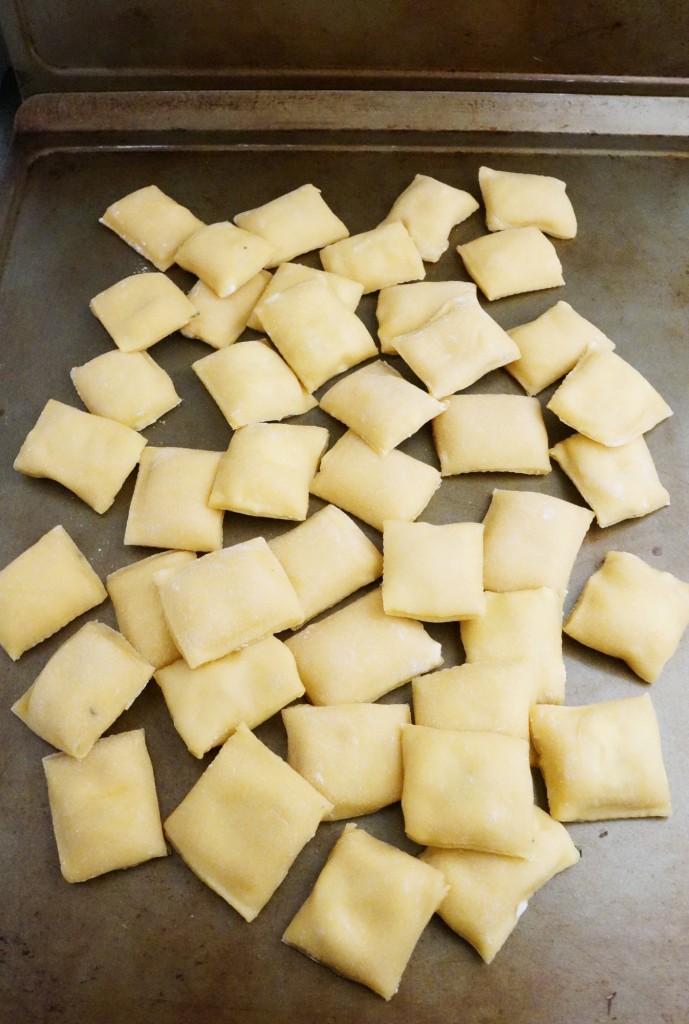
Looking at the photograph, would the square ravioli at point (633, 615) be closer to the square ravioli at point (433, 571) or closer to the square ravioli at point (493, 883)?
the square ravioli at point (433, 571)

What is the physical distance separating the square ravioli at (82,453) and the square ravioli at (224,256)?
1.16ft

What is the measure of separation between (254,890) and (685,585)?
83 centimetres

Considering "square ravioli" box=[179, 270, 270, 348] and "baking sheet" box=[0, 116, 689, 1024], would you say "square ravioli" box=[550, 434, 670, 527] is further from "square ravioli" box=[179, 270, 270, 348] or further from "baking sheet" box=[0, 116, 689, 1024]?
"square ravioli" box=[179, 270, 270, 348]

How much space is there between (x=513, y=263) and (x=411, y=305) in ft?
0.77

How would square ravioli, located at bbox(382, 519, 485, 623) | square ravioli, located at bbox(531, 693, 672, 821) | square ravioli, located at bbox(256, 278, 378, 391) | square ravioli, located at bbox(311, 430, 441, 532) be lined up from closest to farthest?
square ravioli, located at bbox(531, 693, 672, 821)
square ravioli, located at bbox(382, 519, 485, 623)
square ravioli, located at bbox(311, 430, 441, 532)
square ravioli, located at bbox(256, 278, 378, 391)

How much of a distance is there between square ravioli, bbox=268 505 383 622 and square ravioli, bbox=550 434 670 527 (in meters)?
0.38

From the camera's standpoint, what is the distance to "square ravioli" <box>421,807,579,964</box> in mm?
1187

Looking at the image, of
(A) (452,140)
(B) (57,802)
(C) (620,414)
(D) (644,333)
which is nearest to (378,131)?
(A) (452,140)

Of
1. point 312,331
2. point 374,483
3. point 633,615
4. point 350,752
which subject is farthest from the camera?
point 312,331

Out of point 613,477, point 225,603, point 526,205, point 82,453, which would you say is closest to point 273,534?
point 225,603

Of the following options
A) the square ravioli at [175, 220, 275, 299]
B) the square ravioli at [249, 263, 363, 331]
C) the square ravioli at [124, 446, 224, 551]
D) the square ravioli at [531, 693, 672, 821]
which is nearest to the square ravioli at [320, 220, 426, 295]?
the square ravioli at [249, 263, 363, 331]

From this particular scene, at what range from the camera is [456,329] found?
1598 millimetres

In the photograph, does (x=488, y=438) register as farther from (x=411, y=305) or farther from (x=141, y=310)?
(x=141, y=310)

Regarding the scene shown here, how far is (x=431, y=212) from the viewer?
5.82ft
